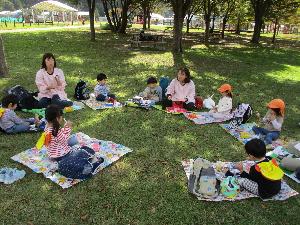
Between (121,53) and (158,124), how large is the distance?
11699mm

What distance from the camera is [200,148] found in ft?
23.6

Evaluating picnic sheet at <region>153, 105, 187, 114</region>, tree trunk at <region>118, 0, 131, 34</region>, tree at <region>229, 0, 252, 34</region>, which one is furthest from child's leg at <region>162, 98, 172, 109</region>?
tree at <region>229, 0, 252, 34</region>

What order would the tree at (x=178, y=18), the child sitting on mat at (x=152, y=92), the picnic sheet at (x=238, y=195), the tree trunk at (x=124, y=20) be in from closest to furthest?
Answer: 1. the picnic sheet at (x=238, y=195)
2. the child sitting on mat at (x=152, y=92)
3. the tree at (x=178, y=18)
4. the tree trunk at (x=124, y=20)

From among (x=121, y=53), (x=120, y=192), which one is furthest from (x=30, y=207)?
(x=121, y=53)

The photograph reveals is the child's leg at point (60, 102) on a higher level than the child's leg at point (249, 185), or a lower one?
higher

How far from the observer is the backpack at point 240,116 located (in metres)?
8.41

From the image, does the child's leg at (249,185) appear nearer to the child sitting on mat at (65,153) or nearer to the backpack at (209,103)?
the child sitting on mat at (65,153)

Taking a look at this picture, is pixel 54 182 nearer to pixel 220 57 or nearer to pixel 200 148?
pixel 200 148

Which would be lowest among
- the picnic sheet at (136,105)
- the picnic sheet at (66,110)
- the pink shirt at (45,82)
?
A: the picnic sheet at (66,110)

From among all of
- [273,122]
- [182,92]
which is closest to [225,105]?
[182,92]

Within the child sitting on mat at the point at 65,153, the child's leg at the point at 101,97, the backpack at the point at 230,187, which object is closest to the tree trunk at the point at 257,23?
the child's leg at the point at 101,97

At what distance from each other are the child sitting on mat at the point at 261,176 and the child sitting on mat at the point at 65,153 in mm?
2655

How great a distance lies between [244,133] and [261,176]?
2.73 metres

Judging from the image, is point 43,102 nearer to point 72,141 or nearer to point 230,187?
point 72,141
